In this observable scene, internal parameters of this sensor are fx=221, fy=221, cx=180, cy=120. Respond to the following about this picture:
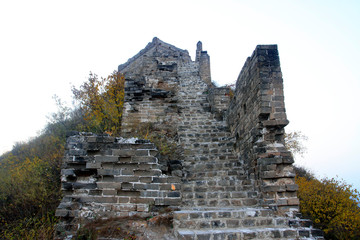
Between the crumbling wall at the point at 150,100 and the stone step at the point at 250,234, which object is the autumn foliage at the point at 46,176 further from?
the stone step at the point at 250,234

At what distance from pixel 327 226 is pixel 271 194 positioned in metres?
3.31

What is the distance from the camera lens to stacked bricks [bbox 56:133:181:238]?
416 centimetres

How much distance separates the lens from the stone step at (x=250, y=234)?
3.58 metres

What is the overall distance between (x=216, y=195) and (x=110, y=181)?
2534 mm

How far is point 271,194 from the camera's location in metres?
4.79

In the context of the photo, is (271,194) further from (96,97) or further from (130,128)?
(96,97)

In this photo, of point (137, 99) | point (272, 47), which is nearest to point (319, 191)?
point (272, 47)

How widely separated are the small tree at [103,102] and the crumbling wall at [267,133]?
543cm

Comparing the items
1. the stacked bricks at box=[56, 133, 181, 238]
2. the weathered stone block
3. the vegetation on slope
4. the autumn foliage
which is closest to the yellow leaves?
the vegetation on slope

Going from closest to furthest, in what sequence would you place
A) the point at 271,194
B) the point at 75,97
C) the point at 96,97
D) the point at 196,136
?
the point at 271,194 < the point at 196,136 < the point at 96,97 < the point at 75,97

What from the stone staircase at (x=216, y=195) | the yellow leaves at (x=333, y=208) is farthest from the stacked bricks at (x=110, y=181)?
the yellow leaves at (x=333, y=208)

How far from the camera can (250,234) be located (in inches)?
147

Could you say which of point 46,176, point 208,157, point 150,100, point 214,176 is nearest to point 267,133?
point 214,176

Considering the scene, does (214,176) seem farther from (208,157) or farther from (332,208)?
(332,208)
